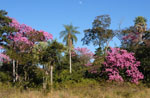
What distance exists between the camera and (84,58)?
27.5 meters

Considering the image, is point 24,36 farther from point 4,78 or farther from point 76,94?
point 76,94

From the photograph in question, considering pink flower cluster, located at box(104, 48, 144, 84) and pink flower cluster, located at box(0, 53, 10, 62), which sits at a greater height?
pink flower cluster, located at box(0, 53, 10, 62)

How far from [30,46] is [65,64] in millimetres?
7137

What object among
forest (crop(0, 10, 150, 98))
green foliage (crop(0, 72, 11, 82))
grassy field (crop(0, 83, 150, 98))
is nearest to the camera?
grassy field (crop(0, 83, 150, 98))

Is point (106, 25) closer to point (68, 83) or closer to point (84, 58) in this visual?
point (84, 58)

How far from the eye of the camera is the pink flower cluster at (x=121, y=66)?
14.5 metres

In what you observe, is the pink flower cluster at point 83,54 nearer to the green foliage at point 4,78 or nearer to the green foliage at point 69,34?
the green foliage at point 69,34

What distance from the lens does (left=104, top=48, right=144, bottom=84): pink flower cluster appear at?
47.6ft

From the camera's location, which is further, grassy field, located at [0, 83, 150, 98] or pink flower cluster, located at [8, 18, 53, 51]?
pink flower cluster, located at [8, 18, 53, 51]

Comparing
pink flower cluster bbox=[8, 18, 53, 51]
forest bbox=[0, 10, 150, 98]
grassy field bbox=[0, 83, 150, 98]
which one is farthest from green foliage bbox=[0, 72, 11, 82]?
grassy field bbox=[0, 83, 150, 98]

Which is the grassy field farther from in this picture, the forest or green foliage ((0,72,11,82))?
green foliage ((0,72,11,82))

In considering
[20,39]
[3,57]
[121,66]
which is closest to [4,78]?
[3,57]

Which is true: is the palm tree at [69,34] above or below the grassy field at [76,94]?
above

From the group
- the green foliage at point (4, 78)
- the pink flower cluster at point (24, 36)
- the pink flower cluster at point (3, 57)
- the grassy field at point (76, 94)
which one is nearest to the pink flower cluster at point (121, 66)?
the grassy field at point (76, 94)
